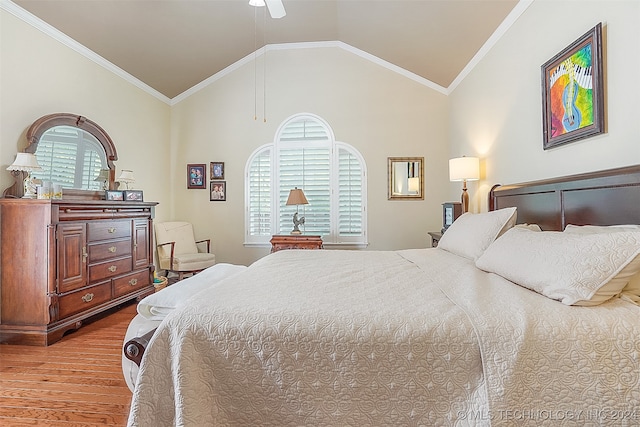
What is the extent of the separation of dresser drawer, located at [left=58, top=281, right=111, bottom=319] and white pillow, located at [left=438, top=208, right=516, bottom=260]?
3.12 meters

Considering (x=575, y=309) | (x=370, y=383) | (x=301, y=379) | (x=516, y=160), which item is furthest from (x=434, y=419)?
(x=516, y=160)

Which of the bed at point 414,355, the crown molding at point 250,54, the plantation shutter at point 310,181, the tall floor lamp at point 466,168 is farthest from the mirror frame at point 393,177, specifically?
the bed at point 414,355

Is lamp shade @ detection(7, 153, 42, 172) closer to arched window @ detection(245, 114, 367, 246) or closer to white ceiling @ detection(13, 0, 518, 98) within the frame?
white ceiling @ detection(13, 0, 518, 98)

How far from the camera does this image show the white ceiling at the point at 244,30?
3.11m

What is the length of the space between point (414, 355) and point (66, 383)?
2.17m

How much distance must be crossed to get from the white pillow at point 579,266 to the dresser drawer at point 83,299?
323 cm

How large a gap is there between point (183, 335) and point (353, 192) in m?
3.86

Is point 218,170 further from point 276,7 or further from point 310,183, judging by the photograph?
point 276,7

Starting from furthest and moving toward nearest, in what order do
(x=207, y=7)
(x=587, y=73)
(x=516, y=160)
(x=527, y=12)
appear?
(x=207, y=7) → (x=516, y=160) → (x=527, y=12) → (x=587, y=73)

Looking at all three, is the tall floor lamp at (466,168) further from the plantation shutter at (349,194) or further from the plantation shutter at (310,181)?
the plantation shutter at (310,181)

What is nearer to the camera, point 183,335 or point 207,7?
point 183,335

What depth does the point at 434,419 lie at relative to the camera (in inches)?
40.3

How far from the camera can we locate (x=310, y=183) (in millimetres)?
4801

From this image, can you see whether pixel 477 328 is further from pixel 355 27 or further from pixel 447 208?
pixel 355 27
